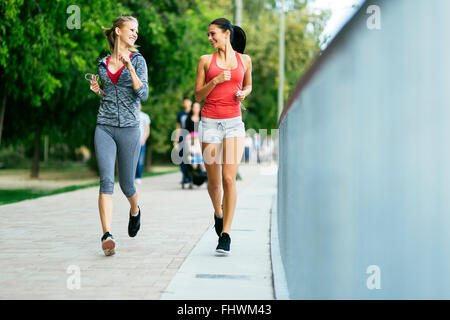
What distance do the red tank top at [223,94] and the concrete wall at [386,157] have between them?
8.50 ft

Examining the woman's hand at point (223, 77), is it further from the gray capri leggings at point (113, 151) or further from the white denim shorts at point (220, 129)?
the gray capri leggings at point (113, 151)

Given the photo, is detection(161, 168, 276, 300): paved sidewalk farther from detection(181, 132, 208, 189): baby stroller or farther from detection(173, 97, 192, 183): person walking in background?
detection(181, 132, 208, 189): baby stroller

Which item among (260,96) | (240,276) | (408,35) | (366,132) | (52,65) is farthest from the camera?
(260,96)

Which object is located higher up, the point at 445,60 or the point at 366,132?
the point at 445,60

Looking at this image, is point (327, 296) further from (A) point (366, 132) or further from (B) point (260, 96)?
(B) point (260, 96)

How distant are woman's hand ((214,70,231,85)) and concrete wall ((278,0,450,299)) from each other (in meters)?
2.37

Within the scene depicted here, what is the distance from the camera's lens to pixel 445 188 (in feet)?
5.68

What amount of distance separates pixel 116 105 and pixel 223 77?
1.03 m

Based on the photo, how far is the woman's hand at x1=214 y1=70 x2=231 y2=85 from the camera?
525cm

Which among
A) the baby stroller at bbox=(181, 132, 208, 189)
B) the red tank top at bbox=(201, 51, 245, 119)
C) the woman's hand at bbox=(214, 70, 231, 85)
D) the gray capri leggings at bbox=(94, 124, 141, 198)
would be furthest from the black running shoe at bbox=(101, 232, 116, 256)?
the baby stroller at bbox=(181, 132, 208, 189)

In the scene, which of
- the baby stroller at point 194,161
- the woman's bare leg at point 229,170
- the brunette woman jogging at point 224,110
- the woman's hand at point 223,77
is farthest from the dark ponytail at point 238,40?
the baby stroller at point 194,161

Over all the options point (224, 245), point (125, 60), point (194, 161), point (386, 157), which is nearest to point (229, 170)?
point (224, 245)

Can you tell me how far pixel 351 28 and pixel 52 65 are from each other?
11385 mm
